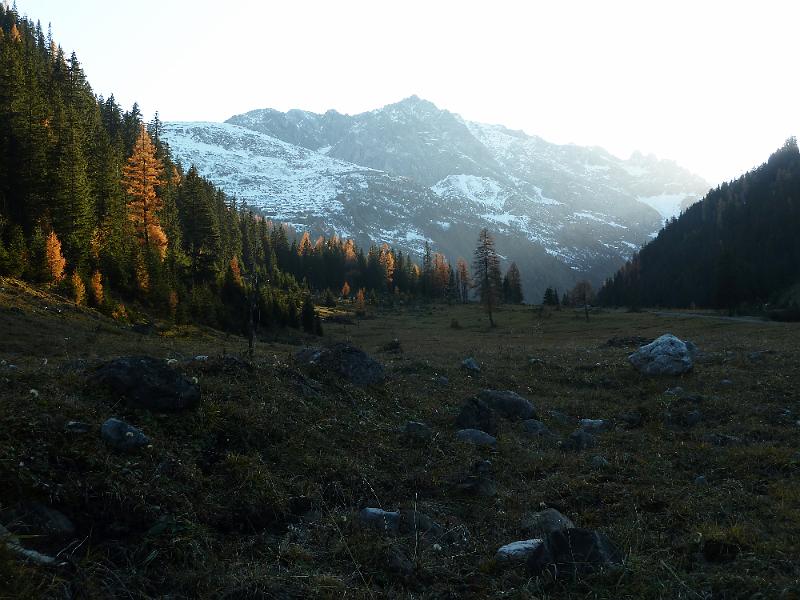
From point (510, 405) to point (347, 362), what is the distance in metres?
5.28

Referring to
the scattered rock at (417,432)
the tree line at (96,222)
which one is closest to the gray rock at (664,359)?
the scattered rock at (417,432)

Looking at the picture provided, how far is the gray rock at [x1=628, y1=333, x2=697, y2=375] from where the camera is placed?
20.0 metres

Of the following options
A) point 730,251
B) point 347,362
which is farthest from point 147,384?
point 730,251

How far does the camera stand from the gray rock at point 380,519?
7.14 meters

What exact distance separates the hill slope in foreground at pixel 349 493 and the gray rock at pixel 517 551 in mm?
205

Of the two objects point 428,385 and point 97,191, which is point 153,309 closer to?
point 97,191

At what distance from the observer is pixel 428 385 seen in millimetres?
17188

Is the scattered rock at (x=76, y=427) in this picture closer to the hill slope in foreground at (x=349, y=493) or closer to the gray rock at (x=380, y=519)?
the hill slope in foreground at (x=349, y=493)

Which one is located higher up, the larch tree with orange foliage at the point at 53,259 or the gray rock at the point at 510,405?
the larch tree with orange foliage at the point at 53,259

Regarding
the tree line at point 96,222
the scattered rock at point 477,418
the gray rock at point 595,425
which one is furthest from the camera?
the tree line at point 96,222

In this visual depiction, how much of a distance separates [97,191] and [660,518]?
182 ft

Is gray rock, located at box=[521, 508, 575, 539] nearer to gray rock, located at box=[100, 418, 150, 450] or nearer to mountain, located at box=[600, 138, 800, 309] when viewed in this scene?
gray rock, located at box=[100, 418, 150, 450]

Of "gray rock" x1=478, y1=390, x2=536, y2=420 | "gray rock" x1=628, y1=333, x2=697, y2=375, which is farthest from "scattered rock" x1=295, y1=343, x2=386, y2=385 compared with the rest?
"gray rock" x1=628, y1=333, x2=697, y2=375

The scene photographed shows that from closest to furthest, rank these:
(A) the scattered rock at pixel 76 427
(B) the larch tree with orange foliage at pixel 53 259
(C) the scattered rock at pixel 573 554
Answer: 1. (C) the scattered rock at pixel 573 554
2. (A) the scattered rock at pixel 76 427
3. (B) the larch tree with orange foliage at pixel 53 259
